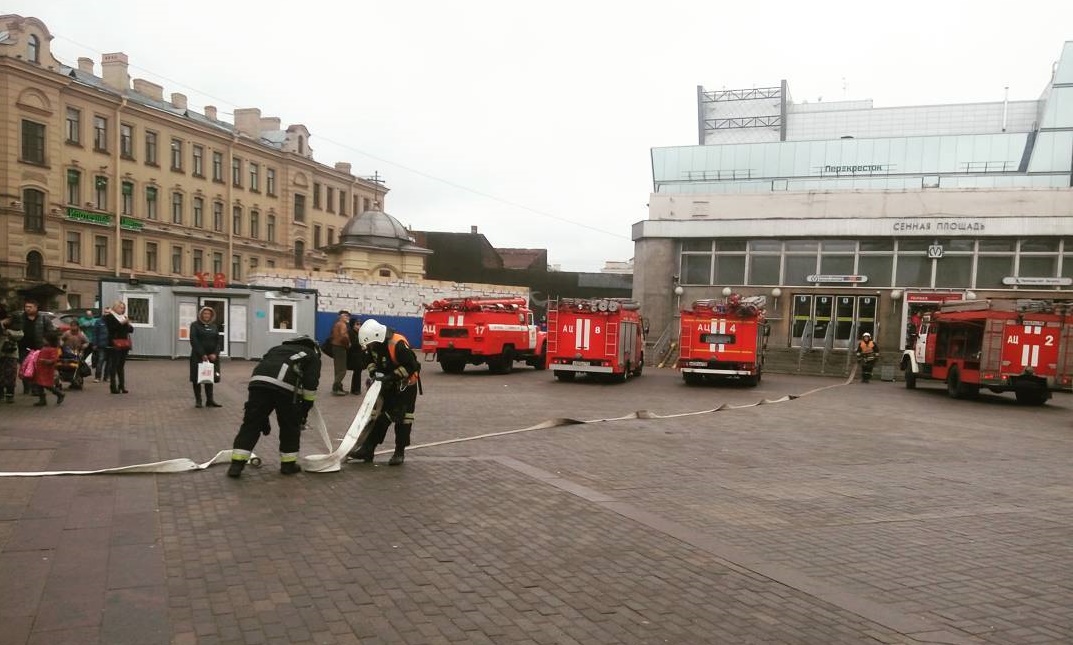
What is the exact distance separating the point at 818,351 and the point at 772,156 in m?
16.6

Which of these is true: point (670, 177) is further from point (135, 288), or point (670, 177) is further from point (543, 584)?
point (543, 584)

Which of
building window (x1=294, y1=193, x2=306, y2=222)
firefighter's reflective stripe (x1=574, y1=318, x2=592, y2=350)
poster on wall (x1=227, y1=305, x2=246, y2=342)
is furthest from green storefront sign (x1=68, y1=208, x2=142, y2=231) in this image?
firefighter's reflective stripe (x1=574, y1=318, x2=592, y2=350)

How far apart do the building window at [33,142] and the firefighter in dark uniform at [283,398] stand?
43.4m

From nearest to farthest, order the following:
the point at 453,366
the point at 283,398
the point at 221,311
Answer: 1. the point at 283,398
2. the point at 453,366
3. the point at 221,311

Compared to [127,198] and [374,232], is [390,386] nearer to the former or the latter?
[374,232]

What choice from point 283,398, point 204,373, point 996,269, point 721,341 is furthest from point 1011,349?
point 283,398

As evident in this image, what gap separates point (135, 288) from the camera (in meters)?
25.6

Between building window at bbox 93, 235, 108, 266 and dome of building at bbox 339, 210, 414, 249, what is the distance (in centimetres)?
1354

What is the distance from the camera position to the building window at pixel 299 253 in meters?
63.8

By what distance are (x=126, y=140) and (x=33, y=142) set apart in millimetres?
6146

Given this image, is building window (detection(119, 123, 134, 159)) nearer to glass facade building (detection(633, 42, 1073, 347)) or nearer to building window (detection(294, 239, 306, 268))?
building window (detection(294, 239, 306, 268))

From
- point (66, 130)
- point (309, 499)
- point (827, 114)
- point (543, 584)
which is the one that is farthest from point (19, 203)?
point (827, 114)

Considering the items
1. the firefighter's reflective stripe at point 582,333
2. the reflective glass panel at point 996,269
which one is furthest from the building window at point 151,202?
the reflective glass panel at point 996,269

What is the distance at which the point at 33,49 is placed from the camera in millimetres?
43219
